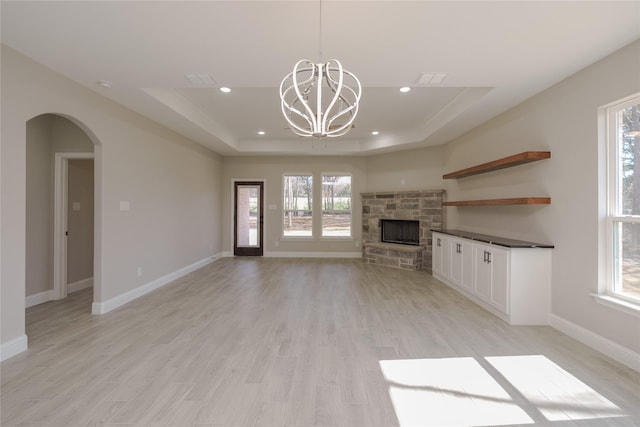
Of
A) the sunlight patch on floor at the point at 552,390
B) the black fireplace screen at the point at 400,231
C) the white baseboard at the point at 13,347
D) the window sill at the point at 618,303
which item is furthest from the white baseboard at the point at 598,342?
the white baseboard at the point at 13,347

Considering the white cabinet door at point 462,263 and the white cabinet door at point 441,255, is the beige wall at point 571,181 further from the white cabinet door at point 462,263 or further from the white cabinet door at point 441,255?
the white cabinet door at point 441,255

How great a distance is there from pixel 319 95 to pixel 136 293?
4127 millimetres

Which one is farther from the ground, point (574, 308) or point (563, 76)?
point (563, 76)

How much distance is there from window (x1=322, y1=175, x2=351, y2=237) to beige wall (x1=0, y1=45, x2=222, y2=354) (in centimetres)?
293

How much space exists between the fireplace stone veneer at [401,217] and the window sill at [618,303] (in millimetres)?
3646

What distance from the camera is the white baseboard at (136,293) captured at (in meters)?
3.67

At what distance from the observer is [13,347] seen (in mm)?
2596

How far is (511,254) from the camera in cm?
339

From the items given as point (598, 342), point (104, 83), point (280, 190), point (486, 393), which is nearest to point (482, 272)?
point (598, 342)

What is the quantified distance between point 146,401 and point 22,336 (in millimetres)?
1690

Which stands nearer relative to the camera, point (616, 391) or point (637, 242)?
point (616, 391)

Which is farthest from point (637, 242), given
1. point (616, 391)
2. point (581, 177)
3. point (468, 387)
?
point (468, 387)

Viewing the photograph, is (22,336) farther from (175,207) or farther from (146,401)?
(175,207)

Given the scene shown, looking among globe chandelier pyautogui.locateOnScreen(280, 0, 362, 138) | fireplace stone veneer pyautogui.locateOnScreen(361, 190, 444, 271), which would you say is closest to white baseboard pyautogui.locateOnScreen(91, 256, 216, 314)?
globe chandelier pyautogui.locateOnScreen(280, 0, 362, 138)
